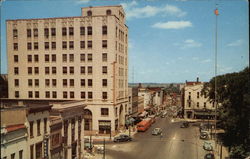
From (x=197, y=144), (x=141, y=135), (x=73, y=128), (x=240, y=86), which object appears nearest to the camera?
(x=73, y=128)

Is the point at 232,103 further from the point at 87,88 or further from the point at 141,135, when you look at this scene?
the point at 87,88

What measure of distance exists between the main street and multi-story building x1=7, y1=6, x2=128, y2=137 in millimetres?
10607

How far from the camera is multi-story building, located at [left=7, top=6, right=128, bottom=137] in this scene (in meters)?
58.2

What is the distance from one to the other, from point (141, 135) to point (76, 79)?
21.7 meters

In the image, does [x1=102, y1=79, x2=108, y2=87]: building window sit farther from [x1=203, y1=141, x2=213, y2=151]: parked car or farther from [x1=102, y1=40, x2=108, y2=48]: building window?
[x1=203, y1=141, x2=213, y2=151]: parked car

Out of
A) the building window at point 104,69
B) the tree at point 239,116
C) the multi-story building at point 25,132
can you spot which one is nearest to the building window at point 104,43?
the building window at point 104,69

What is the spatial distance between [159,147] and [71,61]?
30.5m

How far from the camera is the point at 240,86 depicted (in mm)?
43188

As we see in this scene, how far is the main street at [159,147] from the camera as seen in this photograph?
3978 centimetres

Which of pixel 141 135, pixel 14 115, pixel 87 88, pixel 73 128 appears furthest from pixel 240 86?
pixel 14 115

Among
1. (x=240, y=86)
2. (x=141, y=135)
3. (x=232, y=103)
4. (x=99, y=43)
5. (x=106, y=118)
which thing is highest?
(x=99, y=43)

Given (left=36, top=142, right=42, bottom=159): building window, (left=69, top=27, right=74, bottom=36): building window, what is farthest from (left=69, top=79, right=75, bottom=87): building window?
(left=36, top=142, right=42, bottom=159): building window

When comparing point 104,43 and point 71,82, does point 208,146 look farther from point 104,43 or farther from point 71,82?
point 71,82

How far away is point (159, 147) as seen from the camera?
45.5m
